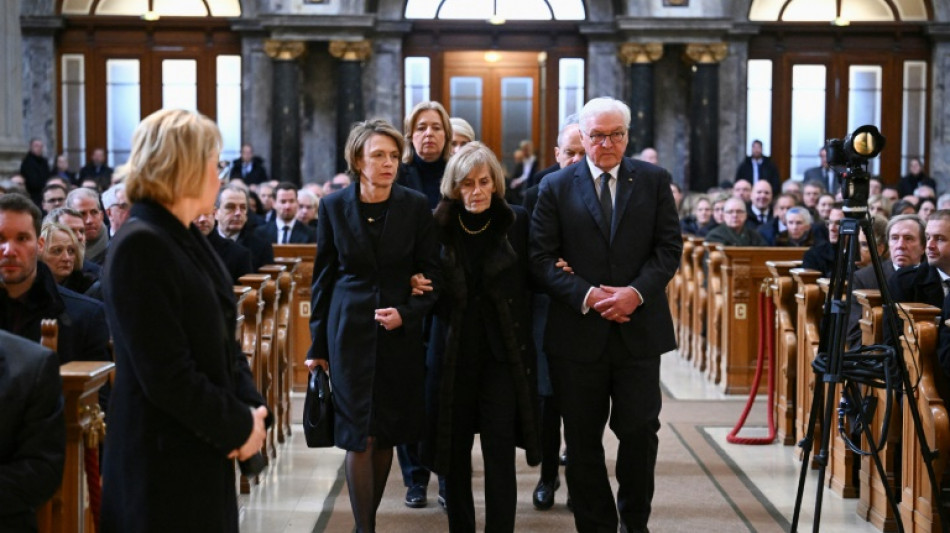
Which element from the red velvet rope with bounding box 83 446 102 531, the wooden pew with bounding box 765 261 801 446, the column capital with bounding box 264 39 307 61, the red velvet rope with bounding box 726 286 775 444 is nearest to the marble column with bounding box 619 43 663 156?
the column capital with bounding box 264 39 307 61

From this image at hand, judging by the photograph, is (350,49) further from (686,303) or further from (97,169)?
(686,303)

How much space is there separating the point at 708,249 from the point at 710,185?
277 inches

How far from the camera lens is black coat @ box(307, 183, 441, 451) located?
4.78m

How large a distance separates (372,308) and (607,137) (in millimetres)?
1089

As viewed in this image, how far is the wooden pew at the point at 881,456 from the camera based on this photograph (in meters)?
5.52

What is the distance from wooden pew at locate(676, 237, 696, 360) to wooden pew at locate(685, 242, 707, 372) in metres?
0.25

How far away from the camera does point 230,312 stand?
309 cm

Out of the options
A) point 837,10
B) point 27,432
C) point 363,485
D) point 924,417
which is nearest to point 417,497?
point 363,485

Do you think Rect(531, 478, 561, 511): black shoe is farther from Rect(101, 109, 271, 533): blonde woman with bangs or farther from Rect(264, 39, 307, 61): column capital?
Rect(264, 39, 307, 61): column capital

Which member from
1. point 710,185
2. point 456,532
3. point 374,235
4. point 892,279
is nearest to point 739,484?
point 892,279

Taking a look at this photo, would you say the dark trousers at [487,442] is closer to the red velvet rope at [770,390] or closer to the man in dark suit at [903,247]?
the man in dark suit at [903,247]

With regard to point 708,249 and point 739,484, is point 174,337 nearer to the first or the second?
point 739,484

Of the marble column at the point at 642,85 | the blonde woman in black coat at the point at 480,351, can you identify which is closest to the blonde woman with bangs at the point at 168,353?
the blonde woman in black coat at the point at 480,351

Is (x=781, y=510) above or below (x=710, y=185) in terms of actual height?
below
